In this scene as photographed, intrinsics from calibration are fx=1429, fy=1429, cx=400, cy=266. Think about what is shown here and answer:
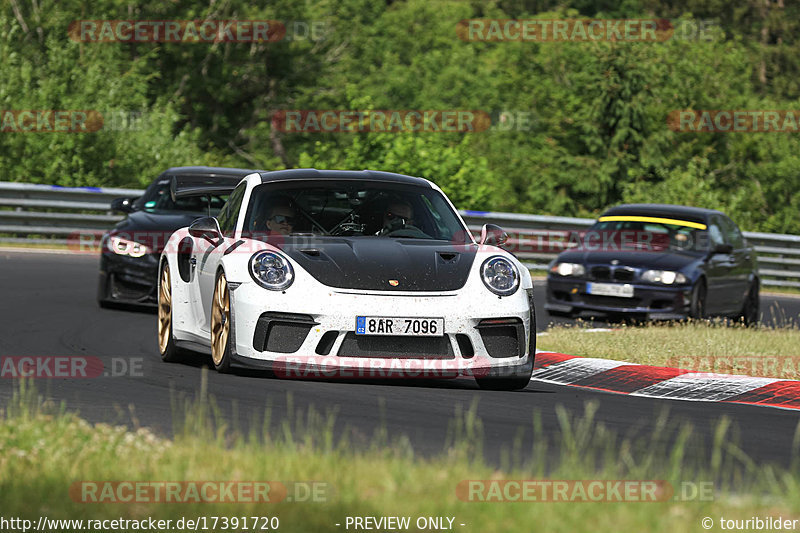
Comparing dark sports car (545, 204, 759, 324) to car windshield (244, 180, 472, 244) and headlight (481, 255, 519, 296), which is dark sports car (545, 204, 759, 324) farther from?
headlight (481, 255, 519, 296)

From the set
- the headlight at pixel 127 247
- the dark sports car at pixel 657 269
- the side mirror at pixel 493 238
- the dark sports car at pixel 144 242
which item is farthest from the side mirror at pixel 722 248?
the side mirror at pixel 493 238

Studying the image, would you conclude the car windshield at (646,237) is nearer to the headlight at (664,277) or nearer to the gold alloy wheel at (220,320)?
the headlight at (664,277)

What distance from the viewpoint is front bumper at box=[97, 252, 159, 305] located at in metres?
14.1

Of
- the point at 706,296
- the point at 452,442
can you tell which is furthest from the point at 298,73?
the point at 452,442

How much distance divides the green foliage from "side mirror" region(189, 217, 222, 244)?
18744mm

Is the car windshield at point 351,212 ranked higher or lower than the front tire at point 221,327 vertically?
higher

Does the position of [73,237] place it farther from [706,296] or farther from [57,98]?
[706,296]

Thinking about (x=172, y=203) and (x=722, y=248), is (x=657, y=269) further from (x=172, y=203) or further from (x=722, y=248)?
(x=172, y=203)

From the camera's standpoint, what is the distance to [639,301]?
16.3m

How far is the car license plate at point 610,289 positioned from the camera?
16312 millimetres

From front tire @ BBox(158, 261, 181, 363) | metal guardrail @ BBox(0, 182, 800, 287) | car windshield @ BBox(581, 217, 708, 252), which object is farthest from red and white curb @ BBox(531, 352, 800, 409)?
metal guardrail @ BBox(0, 182, 800, 287)

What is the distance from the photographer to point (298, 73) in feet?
172

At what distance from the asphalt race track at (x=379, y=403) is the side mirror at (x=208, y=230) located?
0.90m

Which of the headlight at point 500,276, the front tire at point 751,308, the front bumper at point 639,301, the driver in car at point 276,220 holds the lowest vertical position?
the front tire at point 751,308
